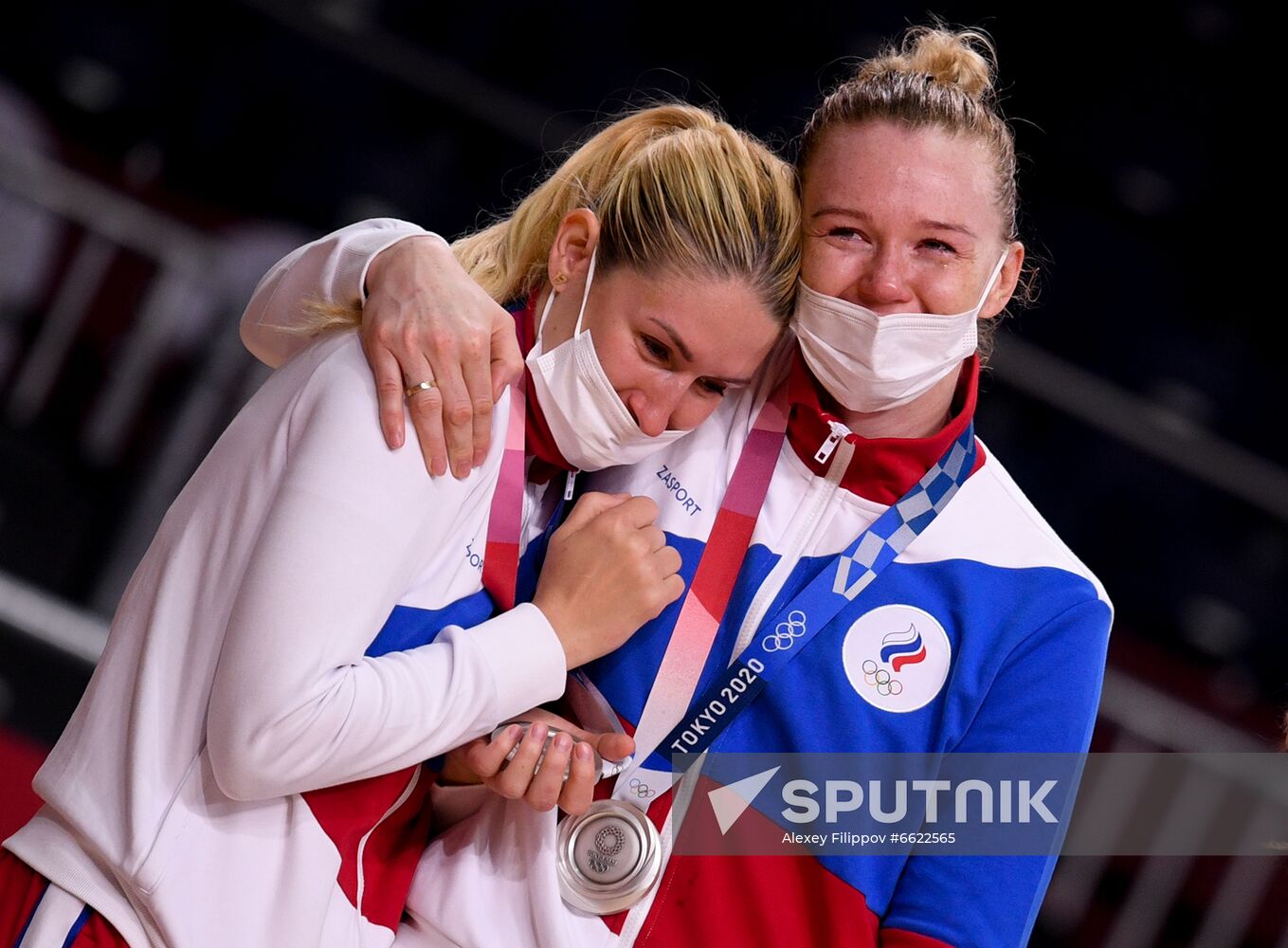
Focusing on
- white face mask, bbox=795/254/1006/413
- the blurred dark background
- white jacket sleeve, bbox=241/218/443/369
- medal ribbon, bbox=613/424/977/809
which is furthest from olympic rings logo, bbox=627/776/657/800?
the blurred dark background

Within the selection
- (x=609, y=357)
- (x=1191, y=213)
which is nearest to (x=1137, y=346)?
(x=1191, y=213)

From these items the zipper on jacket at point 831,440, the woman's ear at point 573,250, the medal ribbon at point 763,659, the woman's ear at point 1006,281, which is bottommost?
the medal ribbon at point 763,659

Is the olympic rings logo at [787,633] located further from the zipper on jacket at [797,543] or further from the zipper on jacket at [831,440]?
the zipper on jacket at [831,440]

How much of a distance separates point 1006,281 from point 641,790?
90cm

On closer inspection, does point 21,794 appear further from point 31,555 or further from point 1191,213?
point 1191,213

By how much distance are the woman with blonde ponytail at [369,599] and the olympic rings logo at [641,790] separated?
0.43 ft

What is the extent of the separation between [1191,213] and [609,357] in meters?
4.71

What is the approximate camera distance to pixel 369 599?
1.44 m

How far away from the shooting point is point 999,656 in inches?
68.9

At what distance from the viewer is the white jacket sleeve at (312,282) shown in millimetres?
1770

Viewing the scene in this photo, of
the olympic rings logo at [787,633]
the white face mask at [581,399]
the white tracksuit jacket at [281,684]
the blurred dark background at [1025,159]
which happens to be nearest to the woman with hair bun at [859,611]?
the olympic rings logo at [787,633]

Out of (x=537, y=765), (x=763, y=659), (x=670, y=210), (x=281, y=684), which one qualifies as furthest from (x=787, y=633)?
(x=281, y=684)

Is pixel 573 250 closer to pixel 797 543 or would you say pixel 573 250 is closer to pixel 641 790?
pixel 797 543

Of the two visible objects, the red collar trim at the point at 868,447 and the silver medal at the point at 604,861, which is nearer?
the silver medal at the point at 604,861
